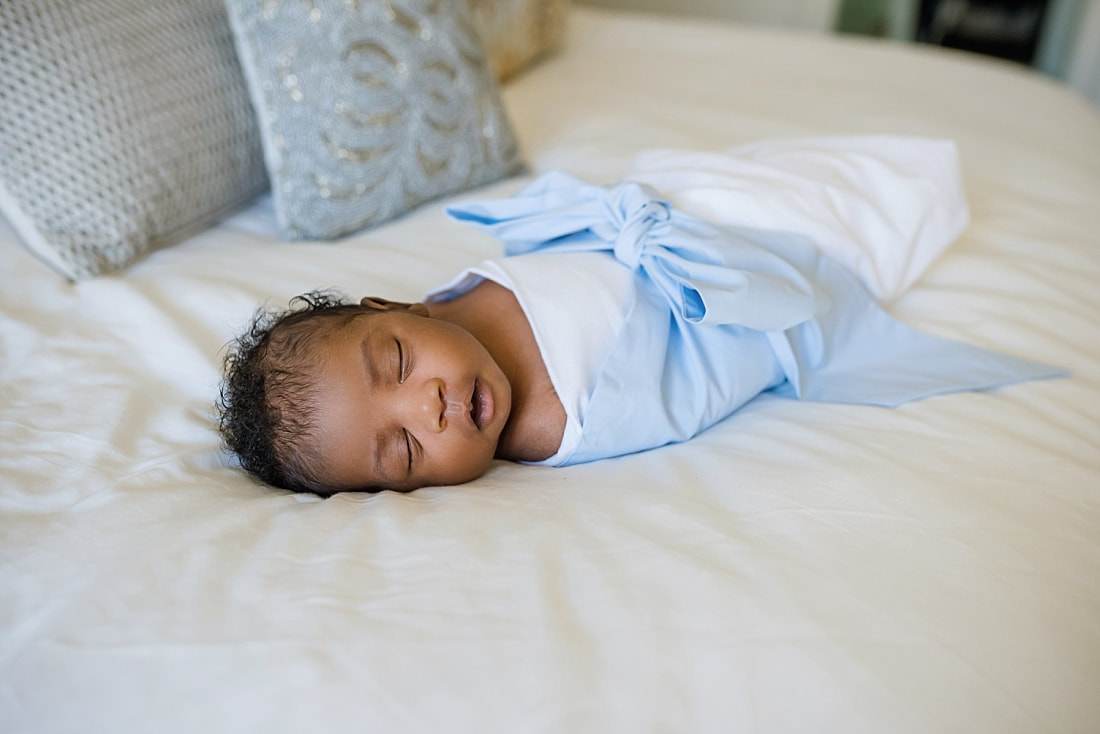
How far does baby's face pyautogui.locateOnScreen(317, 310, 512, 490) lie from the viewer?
1.01 meters

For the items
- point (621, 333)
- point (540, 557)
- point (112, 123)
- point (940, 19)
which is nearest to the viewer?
point (540, 557)

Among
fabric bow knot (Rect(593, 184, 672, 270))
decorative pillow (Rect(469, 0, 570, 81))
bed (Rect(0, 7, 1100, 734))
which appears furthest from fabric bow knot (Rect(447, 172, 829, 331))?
decorative pillow (Rect(469, 0, 570, 81))

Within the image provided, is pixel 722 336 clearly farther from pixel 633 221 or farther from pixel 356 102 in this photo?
pixel 356 102

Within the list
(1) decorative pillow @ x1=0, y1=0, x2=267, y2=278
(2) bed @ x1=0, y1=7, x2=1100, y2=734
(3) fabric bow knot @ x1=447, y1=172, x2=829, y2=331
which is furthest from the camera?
(1) decorative pillow @ x1=0, y1=0, x2=267, y2=278

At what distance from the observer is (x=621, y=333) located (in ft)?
3.74

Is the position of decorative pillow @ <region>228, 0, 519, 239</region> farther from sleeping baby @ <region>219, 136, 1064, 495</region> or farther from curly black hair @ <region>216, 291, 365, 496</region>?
curly black hair @ <region>216, 291, 365, 496</region>

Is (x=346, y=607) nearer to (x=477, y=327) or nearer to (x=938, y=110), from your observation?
(x=477, y=327)

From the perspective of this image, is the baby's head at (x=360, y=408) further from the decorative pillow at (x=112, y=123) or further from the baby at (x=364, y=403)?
the decorative pillow at (x=112, y=123)

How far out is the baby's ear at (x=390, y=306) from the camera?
3.79 feet

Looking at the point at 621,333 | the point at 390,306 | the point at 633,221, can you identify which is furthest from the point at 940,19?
the point at 390,306

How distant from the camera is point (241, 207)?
1562 millimetres

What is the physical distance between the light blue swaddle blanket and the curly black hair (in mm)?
321

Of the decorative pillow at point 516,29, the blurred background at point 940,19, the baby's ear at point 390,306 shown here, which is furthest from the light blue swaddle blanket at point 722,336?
the blurred background at point 940,19

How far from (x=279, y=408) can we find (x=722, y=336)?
Result: 569 mm
